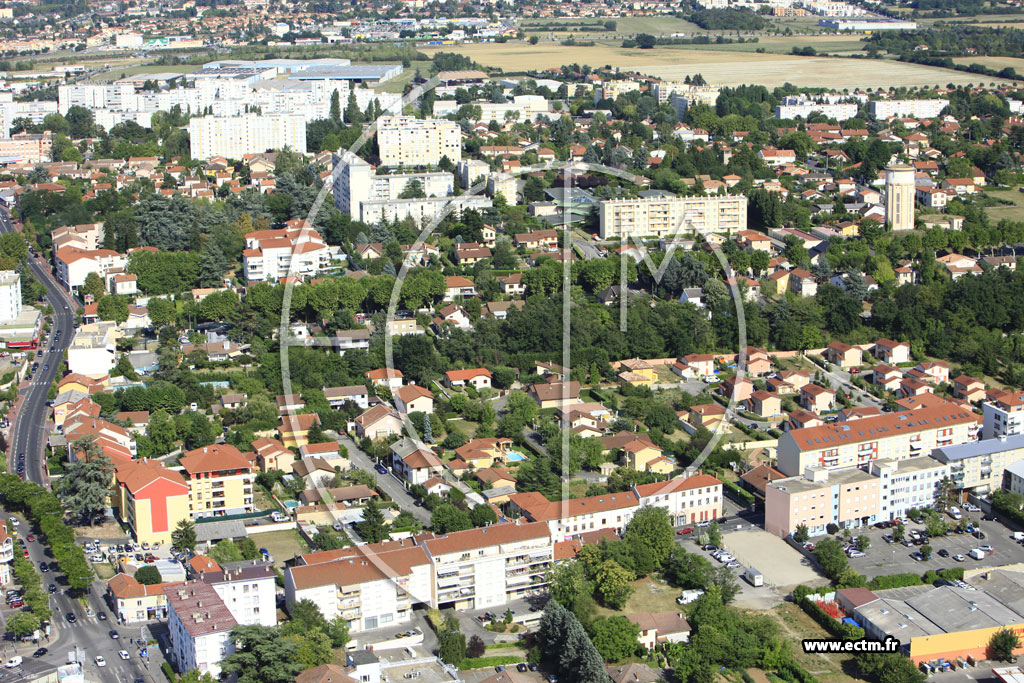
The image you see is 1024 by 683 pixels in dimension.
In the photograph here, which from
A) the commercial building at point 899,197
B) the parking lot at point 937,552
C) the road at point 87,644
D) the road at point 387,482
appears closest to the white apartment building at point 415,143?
the commercial building at point 899,197

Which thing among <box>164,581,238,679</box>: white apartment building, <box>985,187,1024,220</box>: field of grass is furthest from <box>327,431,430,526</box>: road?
<box>985,187,1024,220</box>: field of grass

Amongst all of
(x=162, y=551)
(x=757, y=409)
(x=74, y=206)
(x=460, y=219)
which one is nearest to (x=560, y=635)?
(x=162, y=551)

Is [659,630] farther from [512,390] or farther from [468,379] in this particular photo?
[468,379]

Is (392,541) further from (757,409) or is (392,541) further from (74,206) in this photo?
(74,206)

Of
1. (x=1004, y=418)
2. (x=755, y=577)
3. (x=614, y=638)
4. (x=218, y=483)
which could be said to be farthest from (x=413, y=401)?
(x=1004, y=418)

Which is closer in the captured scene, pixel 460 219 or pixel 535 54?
pixel 460 219

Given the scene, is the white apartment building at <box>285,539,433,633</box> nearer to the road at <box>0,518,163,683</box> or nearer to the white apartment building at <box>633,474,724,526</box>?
the road at <box>0,518,163,683</box>
